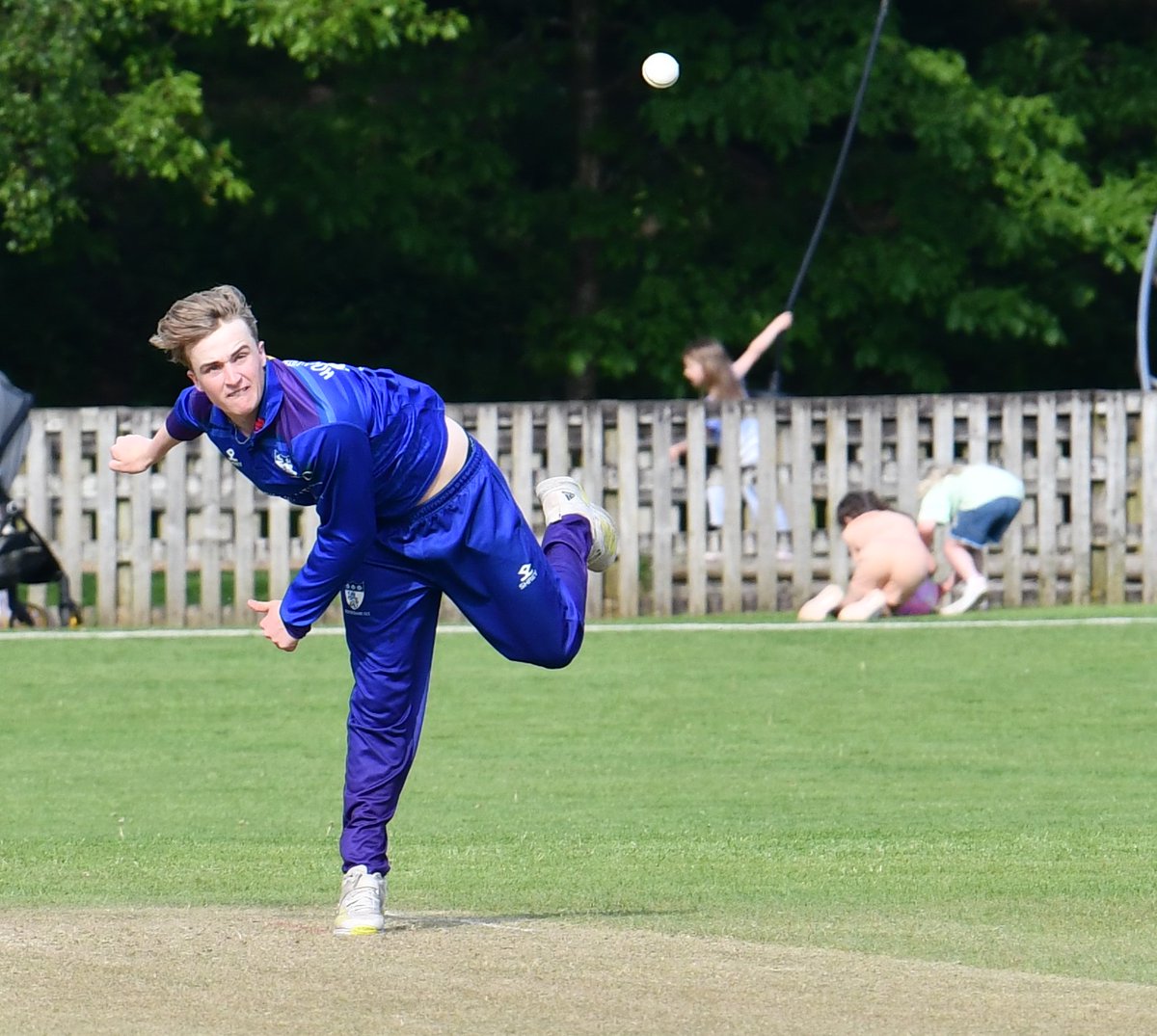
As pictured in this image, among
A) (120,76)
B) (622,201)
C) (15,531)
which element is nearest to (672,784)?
(15,531)

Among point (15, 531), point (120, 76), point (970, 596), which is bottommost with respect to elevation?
point (970, 596)

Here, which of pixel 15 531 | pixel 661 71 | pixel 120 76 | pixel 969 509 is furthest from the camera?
pixel 120 76

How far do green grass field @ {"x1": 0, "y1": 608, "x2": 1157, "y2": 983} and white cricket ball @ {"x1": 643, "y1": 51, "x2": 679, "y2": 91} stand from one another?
15.3 feet

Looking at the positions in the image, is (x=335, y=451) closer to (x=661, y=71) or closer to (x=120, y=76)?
(x=661, y=71)

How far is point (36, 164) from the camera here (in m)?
17.8

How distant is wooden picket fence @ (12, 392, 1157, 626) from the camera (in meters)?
15.7

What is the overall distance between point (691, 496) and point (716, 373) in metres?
0.96

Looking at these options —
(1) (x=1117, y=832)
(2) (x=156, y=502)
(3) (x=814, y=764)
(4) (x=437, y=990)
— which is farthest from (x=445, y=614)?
(4) (x=437, y=990)

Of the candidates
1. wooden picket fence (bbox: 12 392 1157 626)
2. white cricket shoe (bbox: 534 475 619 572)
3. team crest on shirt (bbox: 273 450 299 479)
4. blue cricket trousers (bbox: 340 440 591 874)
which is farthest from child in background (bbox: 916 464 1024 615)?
team crest on shirt (bbox: 273 450 299 479)

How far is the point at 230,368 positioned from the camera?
5859mm

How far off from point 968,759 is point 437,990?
505 centimetres

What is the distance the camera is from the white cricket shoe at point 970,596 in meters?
15.6

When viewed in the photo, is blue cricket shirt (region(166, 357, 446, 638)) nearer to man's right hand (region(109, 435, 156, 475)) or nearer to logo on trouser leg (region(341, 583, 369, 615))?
logo on trouser leg (region(341, 583, 369, 615))

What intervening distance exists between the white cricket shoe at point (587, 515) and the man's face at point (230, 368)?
1.50 metres
